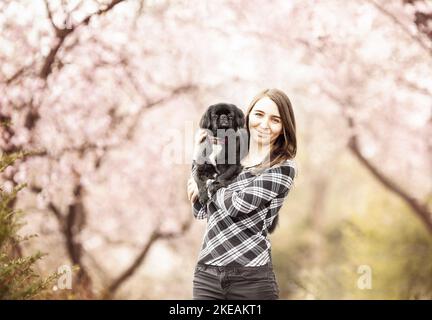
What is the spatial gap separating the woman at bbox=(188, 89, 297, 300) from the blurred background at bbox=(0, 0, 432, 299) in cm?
335

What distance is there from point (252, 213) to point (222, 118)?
1.79ft

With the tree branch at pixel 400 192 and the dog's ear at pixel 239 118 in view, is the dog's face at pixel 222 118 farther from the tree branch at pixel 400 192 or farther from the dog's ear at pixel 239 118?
the tree branch at pixel 400 192

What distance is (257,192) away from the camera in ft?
8.09

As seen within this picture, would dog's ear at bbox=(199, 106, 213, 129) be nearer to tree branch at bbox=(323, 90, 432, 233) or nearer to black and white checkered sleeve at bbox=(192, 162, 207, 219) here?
black and white checkered sleeve at bbox=(192, 162, 207, 219)

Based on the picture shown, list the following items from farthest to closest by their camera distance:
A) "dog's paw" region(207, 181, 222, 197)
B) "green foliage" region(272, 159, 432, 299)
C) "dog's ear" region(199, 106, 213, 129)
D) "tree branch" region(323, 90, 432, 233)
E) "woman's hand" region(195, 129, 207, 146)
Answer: "tree branch" region(323, 90, 432, 233), "green foliage" region(272, 159, 432, 299), "dog's ear" region(199, 106, 213, 129), "woman's hand" region(195, 129, 207, 146), "dog's paw" region(207, 181, 222, 197)

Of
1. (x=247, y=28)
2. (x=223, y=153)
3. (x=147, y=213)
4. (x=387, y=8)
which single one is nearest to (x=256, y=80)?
(x=247, y=28)

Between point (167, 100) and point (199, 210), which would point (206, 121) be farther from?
point (167, 100)

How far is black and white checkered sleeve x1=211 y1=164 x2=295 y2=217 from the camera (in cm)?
245

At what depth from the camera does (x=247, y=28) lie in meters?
7.21

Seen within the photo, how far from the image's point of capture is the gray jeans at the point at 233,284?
2.49 meters

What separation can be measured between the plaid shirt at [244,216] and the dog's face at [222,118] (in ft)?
1.06


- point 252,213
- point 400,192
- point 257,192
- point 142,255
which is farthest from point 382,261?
point 257,192

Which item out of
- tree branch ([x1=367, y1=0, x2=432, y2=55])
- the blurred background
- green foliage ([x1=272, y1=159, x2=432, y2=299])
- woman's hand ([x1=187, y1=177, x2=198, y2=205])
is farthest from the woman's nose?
tree branch ([x1=367, y1=0, x2=432, y2=55])
